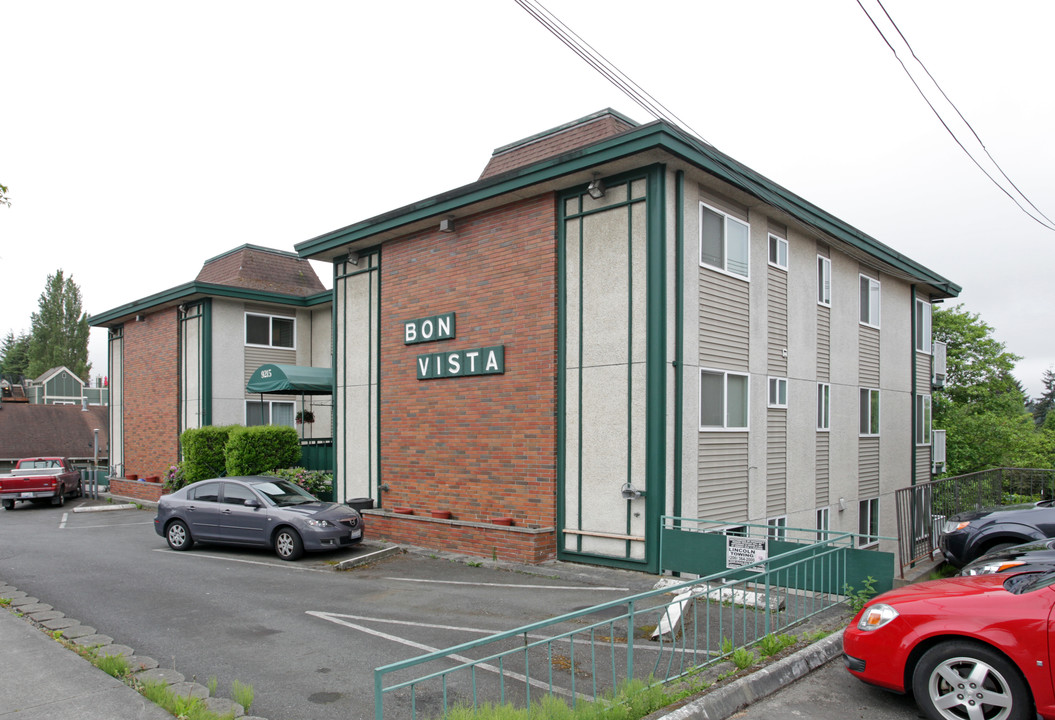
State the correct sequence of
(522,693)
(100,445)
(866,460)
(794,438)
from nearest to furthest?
(522,693) < (794,438) < (866,460) < (100,445)

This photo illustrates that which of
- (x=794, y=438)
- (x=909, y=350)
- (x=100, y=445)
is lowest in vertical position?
(x=100, y=445)

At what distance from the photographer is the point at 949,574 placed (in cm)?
1169

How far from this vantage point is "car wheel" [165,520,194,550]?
47.5 ft

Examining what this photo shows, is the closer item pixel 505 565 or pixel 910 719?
pixel 910 719

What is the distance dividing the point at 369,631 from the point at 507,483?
5.29 m

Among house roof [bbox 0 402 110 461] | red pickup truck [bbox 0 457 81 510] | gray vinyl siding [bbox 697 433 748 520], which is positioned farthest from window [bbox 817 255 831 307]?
house roof [bbox 0 402 110 461]

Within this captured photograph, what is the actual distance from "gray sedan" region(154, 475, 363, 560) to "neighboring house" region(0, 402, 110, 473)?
27.5m

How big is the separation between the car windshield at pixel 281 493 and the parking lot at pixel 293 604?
112cm

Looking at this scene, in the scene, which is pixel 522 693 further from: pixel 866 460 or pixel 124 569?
pixel 866 460

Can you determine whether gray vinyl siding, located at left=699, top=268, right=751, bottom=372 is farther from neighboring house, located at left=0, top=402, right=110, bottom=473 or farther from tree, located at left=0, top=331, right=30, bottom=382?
tree, located at left=0, top=331, right=30, bottom=382

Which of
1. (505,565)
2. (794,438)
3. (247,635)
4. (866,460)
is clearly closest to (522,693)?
(247,635)

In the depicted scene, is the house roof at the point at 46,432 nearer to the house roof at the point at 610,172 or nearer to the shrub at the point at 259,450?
the shrub at the point at 259,450

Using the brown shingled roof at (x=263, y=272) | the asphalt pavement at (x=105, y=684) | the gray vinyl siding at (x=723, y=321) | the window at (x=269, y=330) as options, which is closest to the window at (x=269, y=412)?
the window at (x=269, y=330)

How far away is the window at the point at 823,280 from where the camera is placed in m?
16.3
